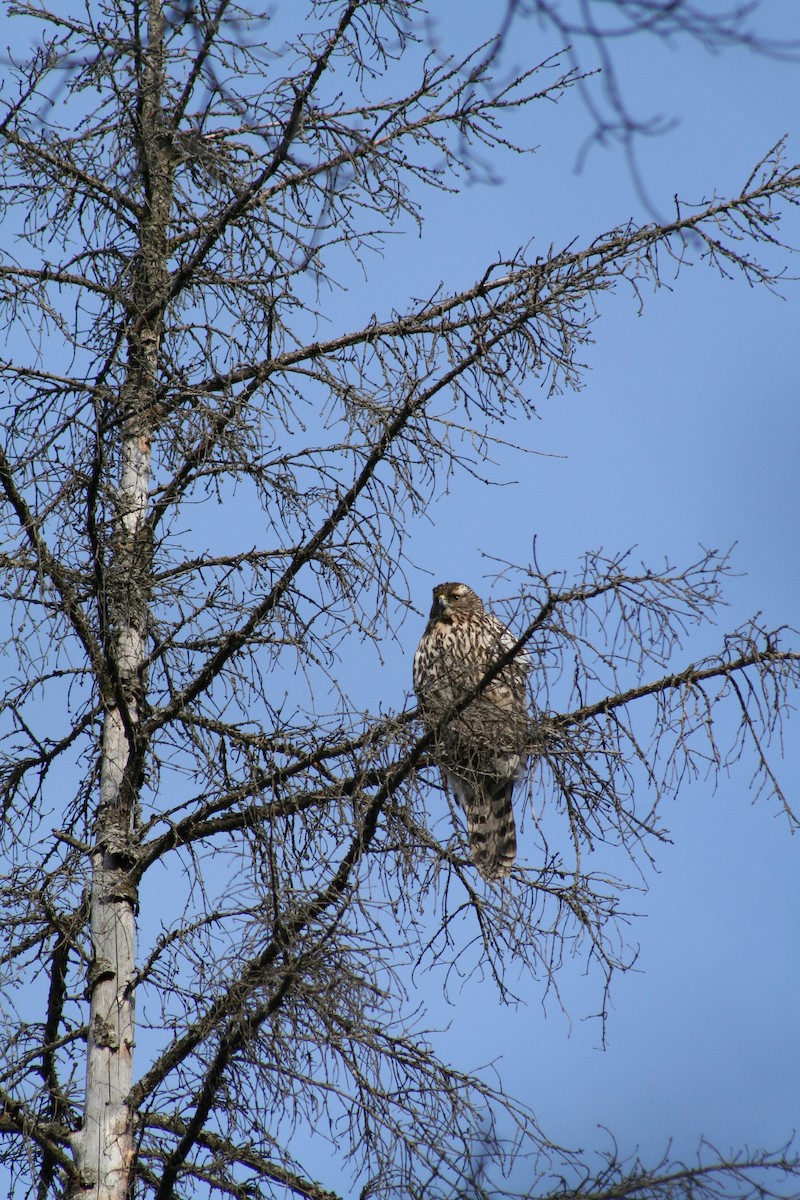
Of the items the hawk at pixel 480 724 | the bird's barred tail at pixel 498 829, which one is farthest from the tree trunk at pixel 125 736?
the bird's barred tail at pixel 498 829

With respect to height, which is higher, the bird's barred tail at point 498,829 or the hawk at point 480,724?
the bird's barred tail at point 498,829

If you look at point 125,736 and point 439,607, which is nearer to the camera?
point 125,736

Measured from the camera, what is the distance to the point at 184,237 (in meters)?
5.22

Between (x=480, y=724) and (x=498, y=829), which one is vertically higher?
(x=498, y=829)

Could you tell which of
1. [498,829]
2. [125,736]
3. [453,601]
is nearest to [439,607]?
[453,601]

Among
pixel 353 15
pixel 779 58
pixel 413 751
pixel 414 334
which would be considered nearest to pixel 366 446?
pixel 414 334

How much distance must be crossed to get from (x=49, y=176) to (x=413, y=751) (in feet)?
8.54

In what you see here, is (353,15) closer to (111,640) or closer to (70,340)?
(70,340)

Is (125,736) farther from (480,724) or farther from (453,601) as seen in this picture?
(453,601)

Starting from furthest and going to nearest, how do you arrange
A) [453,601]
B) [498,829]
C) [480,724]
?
[453,601] → [498,829] → [480,724]

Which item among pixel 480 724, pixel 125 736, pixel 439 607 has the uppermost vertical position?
pixel 439 607

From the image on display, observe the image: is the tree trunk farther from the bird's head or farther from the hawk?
the bird's head

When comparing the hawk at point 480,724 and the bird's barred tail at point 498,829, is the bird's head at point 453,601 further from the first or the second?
the hawk at point 480,724

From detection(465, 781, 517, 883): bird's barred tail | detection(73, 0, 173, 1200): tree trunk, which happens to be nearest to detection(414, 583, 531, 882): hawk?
detection(465, 781, 517, 883): bird's barred tail
